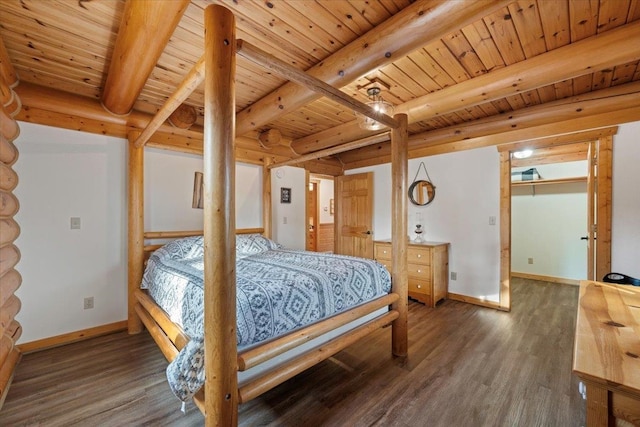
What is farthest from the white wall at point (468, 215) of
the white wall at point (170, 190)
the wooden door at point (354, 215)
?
the white wall at point (170, 190)

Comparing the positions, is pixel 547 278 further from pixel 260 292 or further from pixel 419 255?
pixel 260 292

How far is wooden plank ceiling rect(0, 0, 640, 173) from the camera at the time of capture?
1.63 m

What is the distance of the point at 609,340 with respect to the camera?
0.94 m

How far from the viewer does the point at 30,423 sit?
1573 millimetres

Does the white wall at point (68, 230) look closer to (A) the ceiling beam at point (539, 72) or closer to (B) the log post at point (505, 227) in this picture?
(A) the ceiling beam at point (539, 72)

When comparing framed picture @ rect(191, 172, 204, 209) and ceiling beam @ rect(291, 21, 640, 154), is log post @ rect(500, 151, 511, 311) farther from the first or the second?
framed picture @ rect(191, 172, 204, 209)

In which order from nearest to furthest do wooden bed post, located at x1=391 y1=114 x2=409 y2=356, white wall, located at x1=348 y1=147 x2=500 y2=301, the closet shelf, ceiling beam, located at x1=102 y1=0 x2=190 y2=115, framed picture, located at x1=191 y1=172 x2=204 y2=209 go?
ceiling beam, located at x1=102 y1=0 x2=190 y2=115, wooden bed post, located at x1=391 y1=114 x2=409 y2=356, framed picture, located at x1=191 y1=172 x2=204 y2=209, white wall, located at x1=348 y1=147 x2=500 y2=301, the closet shelf

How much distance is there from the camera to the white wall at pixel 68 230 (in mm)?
2402

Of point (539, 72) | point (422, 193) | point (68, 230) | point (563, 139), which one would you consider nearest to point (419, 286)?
point (422, 193)

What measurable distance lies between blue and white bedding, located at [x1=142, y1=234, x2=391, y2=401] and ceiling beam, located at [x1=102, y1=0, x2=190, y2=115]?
153cm

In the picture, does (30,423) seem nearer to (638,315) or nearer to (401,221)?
(401,221)

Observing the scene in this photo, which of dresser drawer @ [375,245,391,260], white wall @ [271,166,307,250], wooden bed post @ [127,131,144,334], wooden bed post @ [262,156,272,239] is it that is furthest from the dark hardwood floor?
white wall @ [271,166,307,250]

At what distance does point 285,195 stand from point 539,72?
11.0ft

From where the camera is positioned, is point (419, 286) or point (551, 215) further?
point (551, 215)
